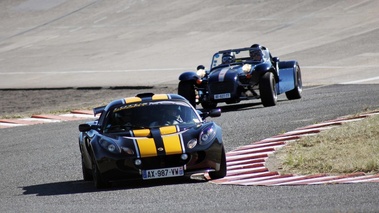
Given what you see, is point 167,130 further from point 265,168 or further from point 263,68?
point 263,68

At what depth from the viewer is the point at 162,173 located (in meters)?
12.8

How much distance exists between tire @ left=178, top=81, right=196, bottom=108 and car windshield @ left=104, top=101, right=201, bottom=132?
9.17m

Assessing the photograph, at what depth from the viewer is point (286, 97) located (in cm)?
2533

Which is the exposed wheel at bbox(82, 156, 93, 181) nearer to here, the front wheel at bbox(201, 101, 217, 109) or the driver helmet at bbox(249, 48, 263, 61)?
the front wheel at bbox(201, 101, 217, 109)

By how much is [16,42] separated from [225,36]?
10.2 m

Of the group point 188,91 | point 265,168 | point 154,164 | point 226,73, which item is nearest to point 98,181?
point 154,164

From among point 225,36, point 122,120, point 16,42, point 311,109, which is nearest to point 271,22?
point 225,36

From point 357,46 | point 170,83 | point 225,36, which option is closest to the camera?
point 170,83

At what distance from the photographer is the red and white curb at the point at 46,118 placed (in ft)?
79.0

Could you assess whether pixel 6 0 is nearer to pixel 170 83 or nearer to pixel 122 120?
pixel 170 83

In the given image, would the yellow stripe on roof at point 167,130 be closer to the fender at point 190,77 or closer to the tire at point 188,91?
the tire at point 188,91

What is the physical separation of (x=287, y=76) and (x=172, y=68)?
10.6 metres

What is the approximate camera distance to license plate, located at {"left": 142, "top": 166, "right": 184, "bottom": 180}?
41.8ft

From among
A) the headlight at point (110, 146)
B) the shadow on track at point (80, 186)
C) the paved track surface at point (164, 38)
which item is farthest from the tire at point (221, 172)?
the paved track surface at point (164, 38)
